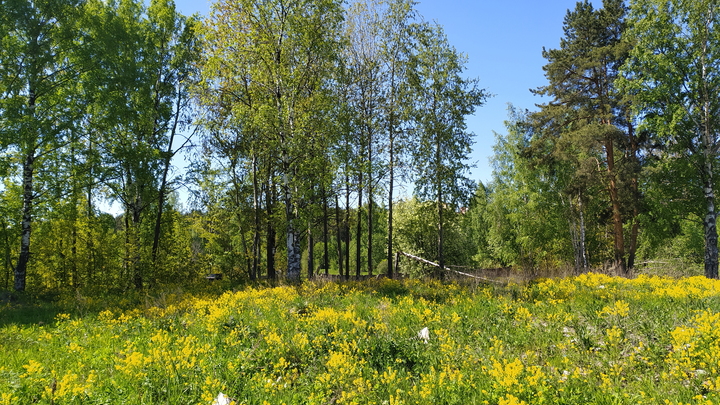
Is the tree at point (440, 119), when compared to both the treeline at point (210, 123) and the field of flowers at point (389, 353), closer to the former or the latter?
the treeline at point (210, 123)

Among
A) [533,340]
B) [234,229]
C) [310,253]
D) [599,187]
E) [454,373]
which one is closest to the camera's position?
[454,373]

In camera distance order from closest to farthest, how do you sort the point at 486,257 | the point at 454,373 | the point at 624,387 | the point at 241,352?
the point at 624,387 → the point at 454,373 → the point at 241,352 → the point at 486,257

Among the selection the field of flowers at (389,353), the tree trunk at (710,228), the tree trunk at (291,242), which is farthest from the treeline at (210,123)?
the tree trunk at (710,228)

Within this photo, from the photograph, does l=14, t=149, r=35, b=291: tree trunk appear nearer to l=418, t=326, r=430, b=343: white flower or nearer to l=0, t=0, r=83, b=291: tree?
l=0, t=0, r=83, b=291: tree

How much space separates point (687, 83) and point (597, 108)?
4.10 meters

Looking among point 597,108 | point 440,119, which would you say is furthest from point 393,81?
point 597,108

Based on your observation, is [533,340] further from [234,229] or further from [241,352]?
[234,229]

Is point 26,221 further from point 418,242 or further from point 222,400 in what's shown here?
point 418,242

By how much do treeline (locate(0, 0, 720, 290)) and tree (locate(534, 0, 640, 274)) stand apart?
111 mm

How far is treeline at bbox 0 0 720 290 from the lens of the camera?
1397cm

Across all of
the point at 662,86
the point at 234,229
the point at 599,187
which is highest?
the point at 662,86

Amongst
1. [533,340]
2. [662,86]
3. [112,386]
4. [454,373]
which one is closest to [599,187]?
[662,86]

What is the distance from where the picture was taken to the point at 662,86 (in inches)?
691

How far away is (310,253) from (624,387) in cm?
1382
